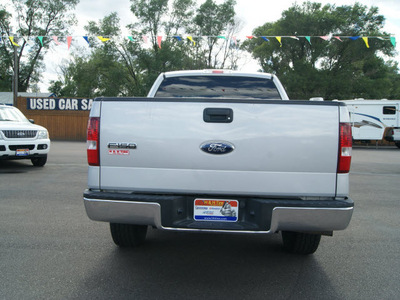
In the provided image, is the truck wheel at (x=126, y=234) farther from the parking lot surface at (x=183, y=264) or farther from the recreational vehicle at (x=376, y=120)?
the recreational vehicle at (x=376, y=120)

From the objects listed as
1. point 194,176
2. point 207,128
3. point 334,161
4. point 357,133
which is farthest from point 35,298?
point 357,133

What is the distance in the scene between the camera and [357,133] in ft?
79.7

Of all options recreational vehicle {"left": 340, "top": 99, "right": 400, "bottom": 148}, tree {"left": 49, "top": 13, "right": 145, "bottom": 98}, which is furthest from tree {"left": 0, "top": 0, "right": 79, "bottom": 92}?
recreational vehicle {"left": 340, "top": 99, "right": 400, "bottom": 148}

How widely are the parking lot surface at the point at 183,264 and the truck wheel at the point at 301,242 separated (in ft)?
0.27

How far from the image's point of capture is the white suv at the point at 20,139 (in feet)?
31.7

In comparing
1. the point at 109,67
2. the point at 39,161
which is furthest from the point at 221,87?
the point at 109,67

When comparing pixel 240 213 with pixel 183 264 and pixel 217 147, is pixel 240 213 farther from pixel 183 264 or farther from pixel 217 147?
pixel 183 264

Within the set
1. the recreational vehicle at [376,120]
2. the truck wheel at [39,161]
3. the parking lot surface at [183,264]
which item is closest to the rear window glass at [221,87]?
the parking lot surface at [183,264]

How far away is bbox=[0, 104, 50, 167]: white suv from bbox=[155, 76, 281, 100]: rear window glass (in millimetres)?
6086

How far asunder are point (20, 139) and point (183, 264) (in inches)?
311

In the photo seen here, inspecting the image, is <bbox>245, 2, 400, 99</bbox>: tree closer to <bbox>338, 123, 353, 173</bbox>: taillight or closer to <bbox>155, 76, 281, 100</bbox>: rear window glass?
<bbox>155, 76, 281, 100</bbox>: rear window glass

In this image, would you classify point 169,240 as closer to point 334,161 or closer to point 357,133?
point 334,161

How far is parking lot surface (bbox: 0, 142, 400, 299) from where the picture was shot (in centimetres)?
301

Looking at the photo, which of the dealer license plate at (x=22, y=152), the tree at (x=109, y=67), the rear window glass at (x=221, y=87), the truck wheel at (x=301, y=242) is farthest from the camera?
the tree at (x=109, y=67)
